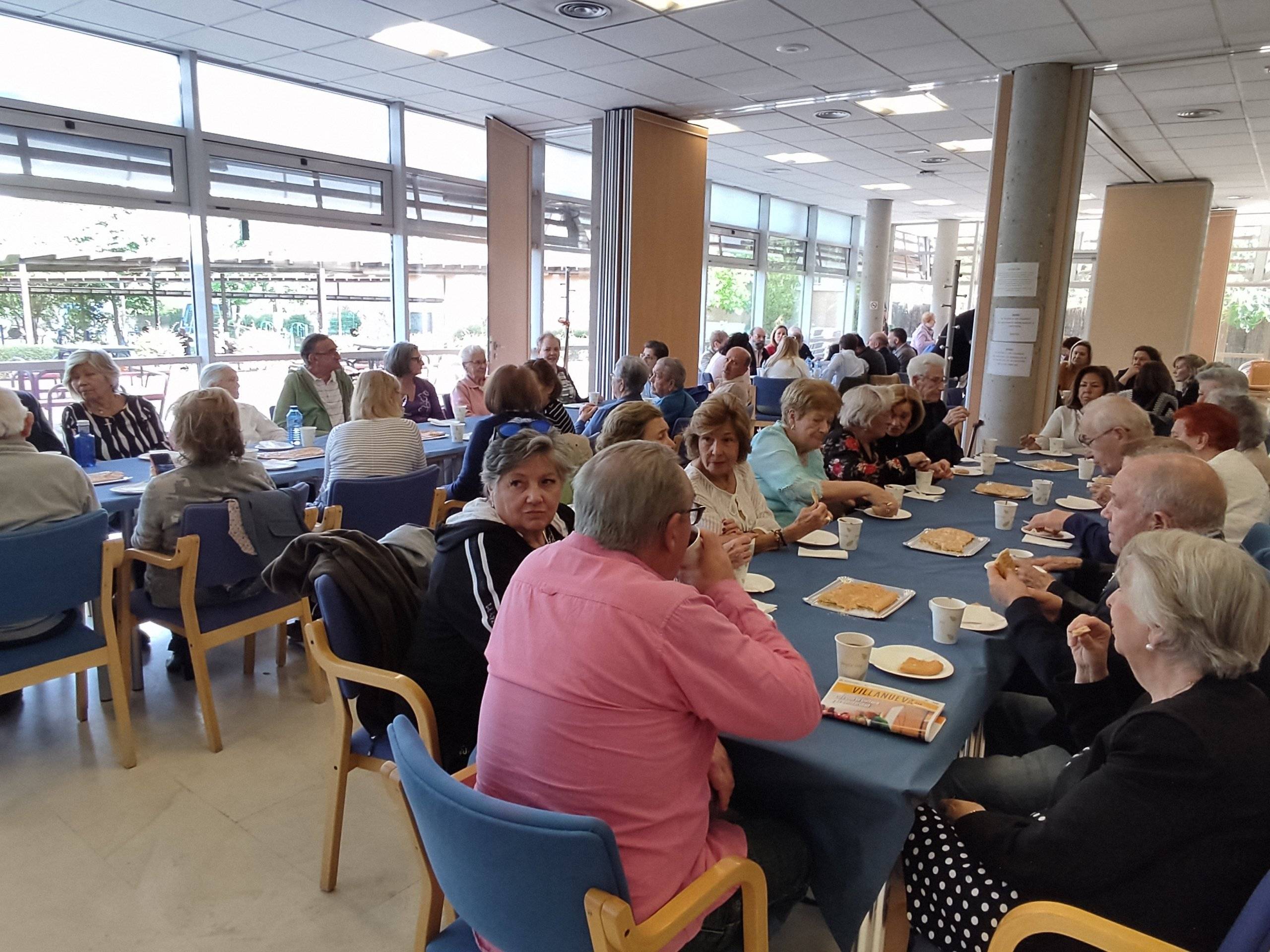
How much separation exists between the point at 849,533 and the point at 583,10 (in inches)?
151

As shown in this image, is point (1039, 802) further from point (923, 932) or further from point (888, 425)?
point (888, 425)

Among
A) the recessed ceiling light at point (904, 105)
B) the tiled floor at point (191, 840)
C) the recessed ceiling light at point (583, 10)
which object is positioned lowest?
the tiled floor at point (191, 840)

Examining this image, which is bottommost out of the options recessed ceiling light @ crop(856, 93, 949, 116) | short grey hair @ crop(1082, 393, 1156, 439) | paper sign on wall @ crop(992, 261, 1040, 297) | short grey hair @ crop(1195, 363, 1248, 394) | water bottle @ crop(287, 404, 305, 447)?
water bottle @ crop(287, 404, 305, 447)

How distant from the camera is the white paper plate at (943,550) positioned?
2734mm

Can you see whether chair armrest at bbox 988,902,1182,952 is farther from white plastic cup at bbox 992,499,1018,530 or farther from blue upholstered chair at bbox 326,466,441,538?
blue upholstered chair at bbox 326,466,441,538

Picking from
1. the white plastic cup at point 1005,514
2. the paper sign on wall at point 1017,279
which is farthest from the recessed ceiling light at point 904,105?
the white plastic cup at point 1005,514

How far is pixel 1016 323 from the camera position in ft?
20.4

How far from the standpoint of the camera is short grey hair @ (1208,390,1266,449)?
140 inches

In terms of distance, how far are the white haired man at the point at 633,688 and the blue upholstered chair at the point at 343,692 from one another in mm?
469

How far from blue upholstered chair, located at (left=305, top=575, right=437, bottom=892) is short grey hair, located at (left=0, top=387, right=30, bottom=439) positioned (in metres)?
1.51

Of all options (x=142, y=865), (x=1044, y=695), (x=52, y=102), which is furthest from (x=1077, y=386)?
(x=52, y=102)

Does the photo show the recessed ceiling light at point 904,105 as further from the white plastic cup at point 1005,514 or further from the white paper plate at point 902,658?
the white paper plate at point 902,658

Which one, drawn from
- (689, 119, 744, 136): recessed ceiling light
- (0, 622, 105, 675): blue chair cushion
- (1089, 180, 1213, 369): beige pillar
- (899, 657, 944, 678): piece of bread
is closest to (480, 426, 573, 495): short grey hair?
(899, 657, 944, 678): piece of bread

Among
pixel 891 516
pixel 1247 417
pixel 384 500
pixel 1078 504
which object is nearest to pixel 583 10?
pixel 384 500
